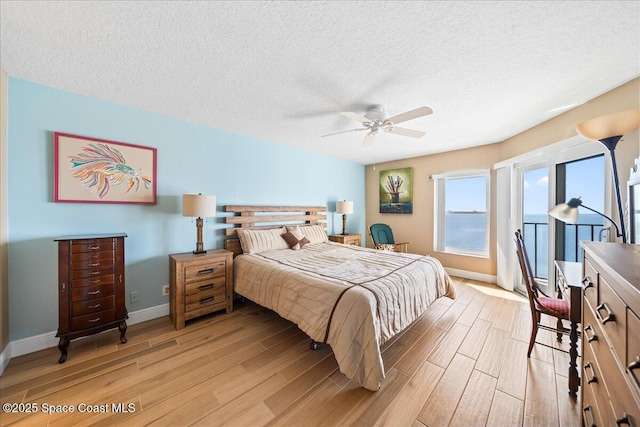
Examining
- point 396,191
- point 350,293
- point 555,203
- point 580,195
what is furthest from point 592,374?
point 396,191

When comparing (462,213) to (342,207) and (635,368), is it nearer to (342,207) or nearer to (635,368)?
(342,207)

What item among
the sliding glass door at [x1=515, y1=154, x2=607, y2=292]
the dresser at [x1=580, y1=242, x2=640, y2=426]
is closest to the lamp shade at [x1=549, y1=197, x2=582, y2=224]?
the dresser at [x1=580, y1=242, x2=640, y2=426]

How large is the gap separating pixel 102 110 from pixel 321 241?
330cm

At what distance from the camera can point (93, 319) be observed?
1986 millimetres

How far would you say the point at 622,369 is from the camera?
2.25 feet

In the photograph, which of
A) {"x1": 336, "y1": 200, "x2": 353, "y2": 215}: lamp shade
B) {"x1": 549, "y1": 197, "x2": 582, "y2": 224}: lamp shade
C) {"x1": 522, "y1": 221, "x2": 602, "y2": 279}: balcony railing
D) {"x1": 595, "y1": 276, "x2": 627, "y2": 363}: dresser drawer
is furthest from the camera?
{"x1": 336, "y1": 200, "x2": 353, "y2": 215}: lamp shade

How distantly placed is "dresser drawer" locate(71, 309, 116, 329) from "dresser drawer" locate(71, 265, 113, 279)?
1.12ft

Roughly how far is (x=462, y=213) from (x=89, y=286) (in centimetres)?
535

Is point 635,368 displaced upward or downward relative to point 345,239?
upward

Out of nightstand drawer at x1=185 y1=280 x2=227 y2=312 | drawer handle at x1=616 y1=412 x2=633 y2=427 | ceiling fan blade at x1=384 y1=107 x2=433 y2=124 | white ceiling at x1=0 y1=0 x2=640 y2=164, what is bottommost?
nightstand drawer at x1=185 y1=280 x2=227 y2=312

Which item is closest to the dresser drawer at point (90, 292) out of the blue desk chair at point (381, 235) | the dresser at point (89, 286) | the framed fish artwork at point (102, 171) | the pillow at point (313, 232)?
the dresser at point (89, 286)

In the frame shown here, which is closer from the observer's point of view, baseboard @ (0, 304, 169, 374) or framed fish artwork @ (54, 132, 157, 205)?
baseboard @ (0, 304, 169, 374)

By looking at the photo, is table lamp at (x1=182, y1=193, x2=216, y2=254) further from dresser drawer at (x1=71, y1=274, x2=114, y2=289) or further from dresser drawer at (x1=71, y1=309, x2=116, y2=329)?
dresser drawer at (x1=71, y1=309, x2=116, y2=329)

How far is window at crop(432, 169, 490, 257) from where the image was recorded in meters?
4.05
